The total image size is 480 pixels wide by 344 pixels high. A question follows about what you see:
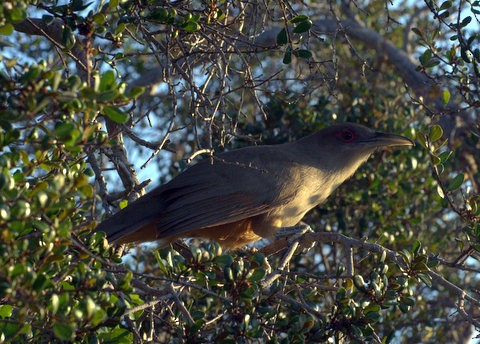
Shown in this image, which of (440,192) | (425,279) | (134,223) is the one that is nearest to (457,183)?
(440,192)

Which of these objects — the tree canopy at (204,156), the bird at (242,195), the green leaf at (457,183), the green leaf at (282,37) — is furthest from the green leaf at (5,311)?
A: the green leaf at (457,183)

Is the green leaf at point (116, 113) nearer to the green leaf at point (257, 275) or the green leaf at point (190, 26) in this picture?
the green leaf at point (257, 275)

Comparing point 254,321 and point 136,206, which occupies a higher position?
point 136,206

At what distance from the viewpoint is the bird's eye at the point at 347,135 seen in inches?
247

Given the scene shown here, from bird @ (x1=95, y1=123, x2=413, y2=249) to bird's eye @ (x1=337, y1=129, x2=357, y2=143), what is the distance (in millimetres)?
124

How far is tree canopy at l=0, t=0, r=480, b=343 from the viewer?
2.61 meters

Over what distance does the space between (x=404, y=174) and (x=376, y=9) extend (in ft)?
11.2

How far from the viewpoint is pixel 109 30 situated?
425cm

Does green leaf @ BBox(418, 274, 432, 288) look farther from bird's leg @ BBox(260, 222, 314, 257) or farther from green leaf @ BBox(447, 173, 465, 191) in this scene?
bird's leg @ BBox(260, 222, 314, 257)

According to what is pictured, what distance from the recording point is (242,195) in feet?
18.5

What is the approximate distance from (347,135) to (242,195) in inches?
51.1

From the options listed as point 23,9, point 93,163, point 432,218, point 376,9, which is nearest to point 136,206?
point 93,163

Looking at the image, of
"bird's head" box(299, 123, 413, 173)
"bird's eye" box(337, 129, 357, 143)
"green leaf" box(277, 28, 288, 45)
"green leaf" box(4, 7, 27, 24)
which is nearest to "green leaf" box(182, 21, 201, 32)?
"green leaf" box(277, 28, 288, 45)

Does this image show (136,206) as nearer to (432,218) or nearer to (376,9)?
(432,218)
